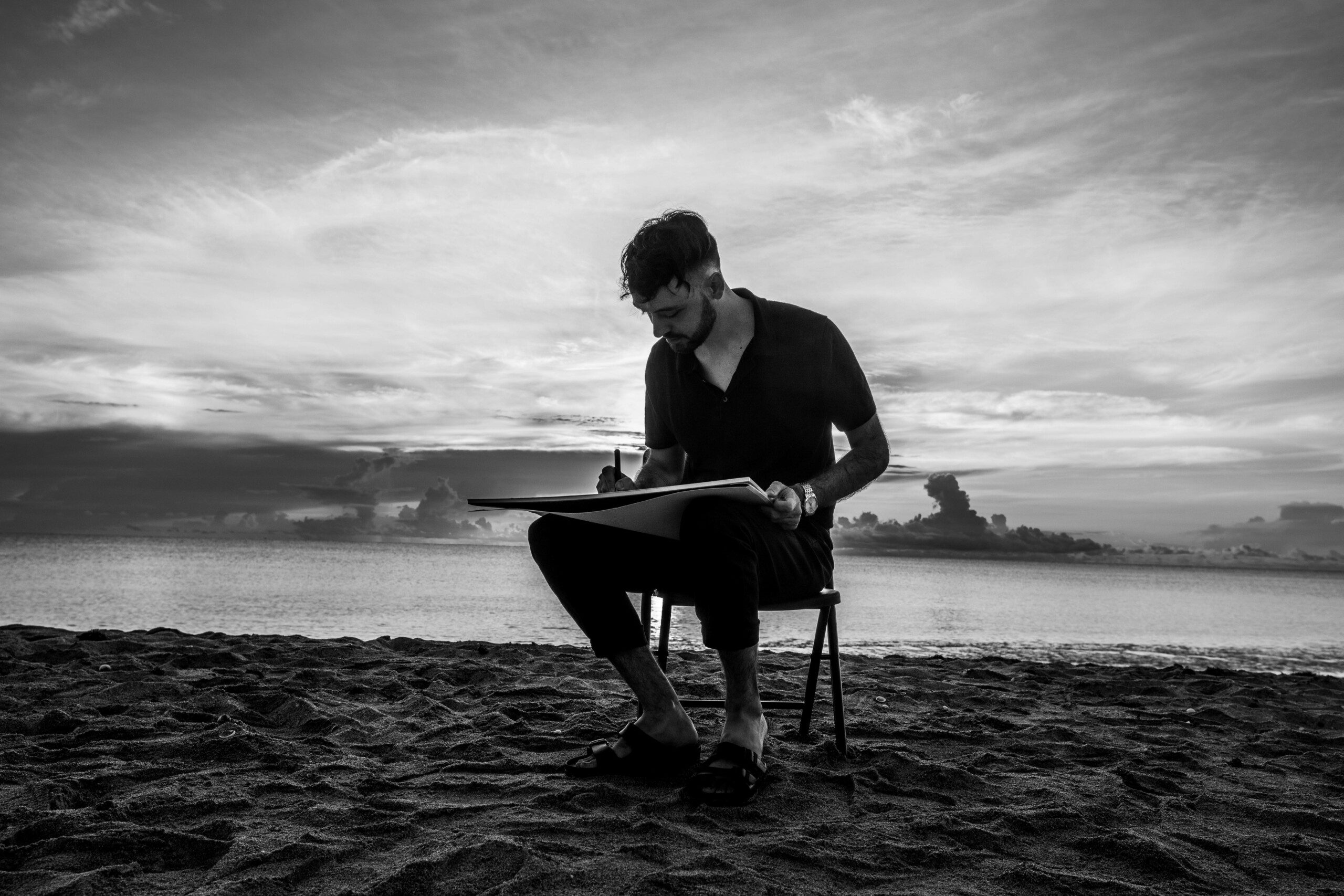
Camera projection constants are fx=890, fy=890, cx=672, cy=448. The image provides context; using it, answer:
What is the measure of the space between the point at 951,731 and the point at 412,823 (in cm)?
234

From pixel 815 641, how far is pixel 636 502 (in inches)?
45.6

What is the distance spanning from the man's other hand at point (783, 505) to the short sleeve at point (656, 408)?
0.72 metres

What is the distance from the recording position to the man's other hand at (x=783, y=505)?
8.92 ft

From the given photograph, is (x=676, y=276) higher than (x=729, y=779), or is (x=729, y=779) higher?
(x=676, y=276)

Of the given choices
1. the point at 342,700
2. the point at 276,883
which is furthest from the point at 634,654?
the point at 342,700

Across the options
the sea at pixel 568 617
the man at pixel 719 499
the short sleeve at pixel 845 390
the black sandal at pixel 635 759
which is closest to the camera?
the man at pixel 719 499

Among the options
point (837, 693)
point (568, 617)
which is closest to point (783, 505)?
point (837, 693)

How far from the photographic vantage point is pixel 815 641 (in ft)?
10.9

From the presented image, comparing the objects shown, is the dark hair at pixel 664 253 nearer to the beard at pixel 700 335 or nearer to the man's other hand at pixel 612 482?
the beard at pixel 700 335

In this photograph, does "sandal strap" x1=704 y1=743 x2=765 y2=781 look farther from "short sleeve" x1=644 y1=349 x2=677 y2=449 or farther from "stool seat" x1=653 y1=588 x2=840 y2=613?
"short sleeve" x1=644 y1=349 x2=677 y2=449

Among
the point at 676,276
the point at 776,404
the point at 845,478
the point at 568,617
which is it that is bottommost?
the point at 568,617

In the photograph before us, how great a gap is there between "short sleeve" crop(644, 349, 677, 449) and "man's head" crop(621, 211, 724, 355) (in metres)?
0.24

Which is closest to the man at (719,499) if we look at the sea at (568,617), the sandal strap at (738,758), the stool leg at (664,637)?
the sandal strap at (738,758)

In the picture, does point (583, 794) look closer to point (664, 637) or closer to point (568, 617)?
point (664, 637)
